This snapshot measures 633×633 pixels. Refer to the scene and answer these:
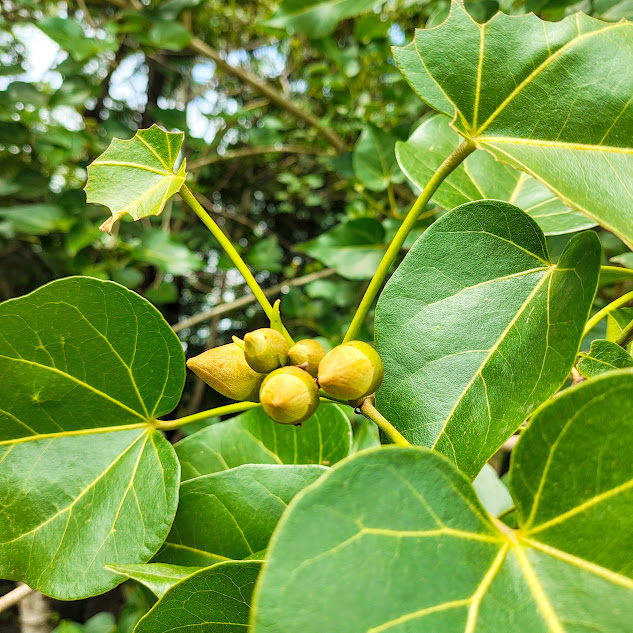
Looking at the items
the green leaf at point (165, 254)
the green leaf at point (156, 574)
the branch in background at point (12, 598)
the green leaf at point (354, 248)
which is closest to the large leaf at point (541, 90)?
the green leaf at point (156, 574)

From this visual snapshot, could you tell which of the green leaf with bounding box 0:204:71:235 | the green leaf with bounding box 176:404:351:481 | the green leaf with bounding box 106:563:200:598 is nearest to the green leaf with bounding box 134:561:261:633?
the green leaf with bounding box 106:563:200:598

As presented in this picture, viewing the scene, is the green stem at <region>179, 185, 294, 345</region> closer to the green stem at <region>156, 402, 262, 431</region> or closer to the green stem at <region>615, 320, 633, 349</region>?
the green stem at <region>156, 402, 262, 431</region>

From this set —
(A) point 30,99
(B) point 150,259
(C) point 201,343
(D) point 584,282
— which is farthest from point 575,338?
(C) point 201,343

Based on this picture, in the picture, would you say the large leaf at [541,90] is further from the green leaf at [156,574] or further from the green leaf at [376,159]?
the green leaf at [376,159]

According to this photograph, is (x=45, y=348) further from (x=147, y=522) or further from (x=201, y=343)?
(x=201, y=343)

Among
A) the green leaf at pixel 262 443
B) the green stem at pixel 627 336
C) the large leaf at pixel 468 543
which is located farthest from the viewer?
the green leaf at pixel 262 443

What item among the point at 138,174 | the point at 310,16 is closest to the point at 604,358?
the point at 138,174
